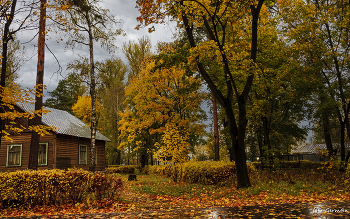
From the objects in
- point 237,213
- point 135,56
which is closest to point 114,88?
point 135,56

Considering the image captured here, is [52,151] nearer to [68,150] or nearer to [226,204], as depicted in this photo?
[68,150]

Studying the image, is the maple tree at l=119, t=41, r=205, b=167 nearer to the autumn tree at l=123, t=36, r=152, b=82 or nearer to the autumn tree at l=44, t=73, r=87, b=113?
the autumn tree at l=123, t=36, r=152, b=82

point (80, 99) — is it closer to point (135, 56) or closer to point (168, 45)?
point (135, 56)

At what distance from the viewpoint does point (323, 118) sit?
59.9ft

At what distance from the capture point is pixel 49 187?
785 centimetres

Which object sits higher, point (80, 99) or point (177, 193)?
point (80, 99)

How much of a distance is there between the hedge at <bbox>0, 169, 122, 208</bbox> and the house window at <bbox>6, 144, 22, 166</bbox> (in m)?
12.2

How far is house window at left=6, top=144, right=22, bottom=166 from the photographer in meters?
18.3

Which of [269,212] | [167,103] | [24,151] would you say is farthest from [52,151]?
[269,212]

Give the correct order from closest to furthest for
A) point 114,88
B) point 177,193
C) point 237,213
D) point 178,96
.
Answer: point 237,213, point 177,193, point 178,96, point 114,88

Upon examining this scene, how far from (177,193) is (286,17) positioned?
43.9 feet

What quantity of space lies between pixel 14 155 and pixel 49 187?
1333 cm

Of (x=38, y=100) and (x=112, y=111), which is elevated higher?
(x=112, y=111)

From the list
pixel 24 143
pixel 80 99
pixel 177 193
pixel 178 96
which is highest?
pixel 80 99
